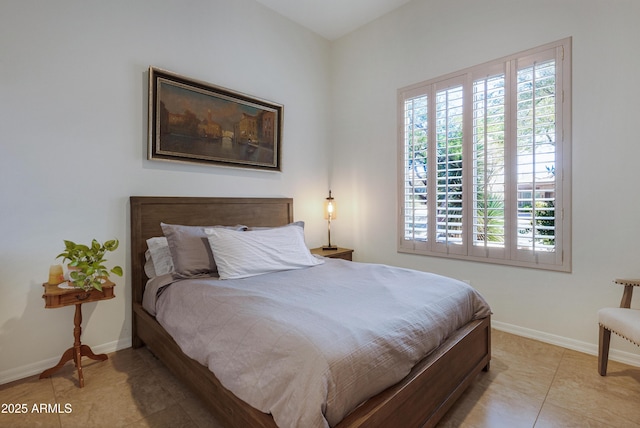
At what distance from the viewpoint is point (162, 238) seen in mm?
2518

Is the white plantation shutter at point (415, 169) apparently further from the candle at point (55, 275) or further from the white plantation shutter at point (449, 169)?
the candle at point (55, 275)

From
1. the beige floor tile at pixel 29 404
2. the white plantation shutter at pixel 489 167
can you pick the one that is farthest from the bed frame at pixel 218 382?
the white plantation shutter at pixel 489 167

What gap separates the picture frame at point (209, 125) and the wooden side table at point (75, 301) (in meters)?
1.13

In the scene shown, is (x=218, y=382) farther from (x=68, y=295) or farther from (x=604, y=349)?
(x=604, y=349)

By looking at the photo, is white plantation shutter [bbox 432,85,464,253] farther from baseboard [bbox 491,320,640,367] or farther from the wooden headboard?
the wooden headboard

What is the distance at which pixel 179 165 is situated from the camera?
2.77 meters

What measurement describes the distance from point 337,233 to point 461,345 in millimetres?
2522

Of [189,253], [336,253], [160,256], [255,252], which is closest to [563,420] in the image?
[255,252]

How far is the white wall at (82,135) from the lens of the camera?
202 cm

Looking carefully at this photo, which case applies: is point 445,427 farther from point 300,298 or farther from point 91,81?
point 91,81

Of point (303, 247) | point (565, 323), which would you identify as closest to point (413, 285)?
point (303, 247)

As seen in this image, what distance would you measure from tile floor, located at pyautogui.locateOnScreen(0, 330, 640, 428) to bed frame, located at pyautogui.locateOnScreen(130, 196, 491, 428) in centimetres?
13

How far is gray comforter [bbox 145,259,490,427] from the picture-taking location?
1.10 metres

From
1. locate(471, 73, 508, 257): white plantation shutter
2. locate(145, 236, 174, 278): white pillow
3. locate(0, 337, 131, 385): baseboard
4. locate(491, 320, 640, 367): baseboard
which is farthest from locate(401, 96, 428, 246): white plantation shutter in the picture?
locate(0, 337, 131, 385): baseboard
